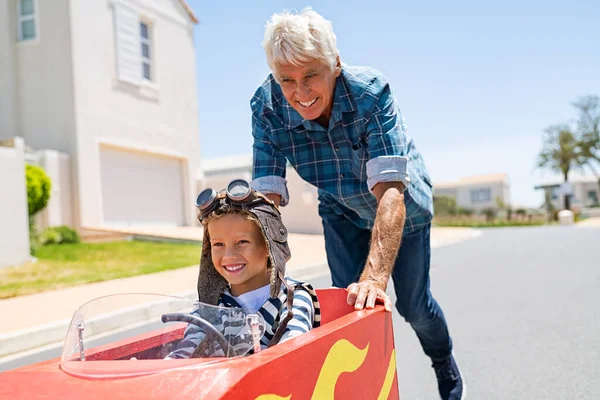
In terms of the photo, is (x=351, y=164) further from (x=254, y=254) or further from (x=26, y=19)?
(x=26, y=19)

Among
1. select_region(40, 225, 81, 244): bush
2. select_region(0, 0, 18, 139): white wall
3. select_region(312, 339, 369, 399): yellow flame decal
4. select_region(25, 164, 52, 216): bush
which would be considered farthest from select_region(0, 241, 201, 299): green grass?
select_region(312, 339, 369, 399): yellow flame decal

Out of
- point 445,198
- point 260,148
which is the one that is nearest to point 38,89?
point 260,148

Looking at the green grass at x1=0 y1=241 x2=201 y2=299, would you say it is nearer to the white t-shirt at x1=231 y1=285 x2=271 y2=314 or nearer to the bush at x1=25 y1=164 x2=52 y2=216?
the bush at x1=25 y1=164 x2=52 y2=216

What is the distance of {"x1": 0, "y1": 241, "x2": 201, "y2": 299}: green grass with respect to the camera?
749 centimetres

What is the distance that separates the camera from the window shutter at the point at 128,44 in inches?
599

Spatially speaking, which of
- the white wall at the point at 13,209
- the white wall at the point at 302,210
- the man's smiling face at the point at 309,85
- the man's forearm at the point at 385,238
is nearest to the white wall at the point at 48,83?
the white wall at the point at 13,209

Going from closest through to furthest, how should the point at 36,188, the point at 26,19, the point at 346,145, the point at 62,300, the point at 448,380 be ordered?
the point at 346,145
the point at 448,380
the point at 62,300
the point at 36,188
the point at 26,19

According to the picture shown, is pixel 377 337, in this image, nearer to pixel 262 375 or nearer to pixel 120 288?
pixel 262 375

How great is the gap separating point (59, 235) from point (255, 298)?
36.0ft

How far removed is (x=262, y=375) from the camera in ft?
4.43

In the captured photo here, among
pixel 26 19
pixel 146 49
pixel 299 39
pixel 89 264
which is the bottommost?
pixel 89 264

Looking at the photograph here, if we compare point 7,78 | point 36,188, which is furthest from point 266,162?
point 7,78

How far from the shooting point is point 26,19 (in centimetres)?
1448

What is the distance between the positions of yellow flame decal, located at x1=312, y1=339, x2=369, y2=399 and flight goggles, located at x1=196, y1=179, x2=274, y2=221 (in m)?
0.63
